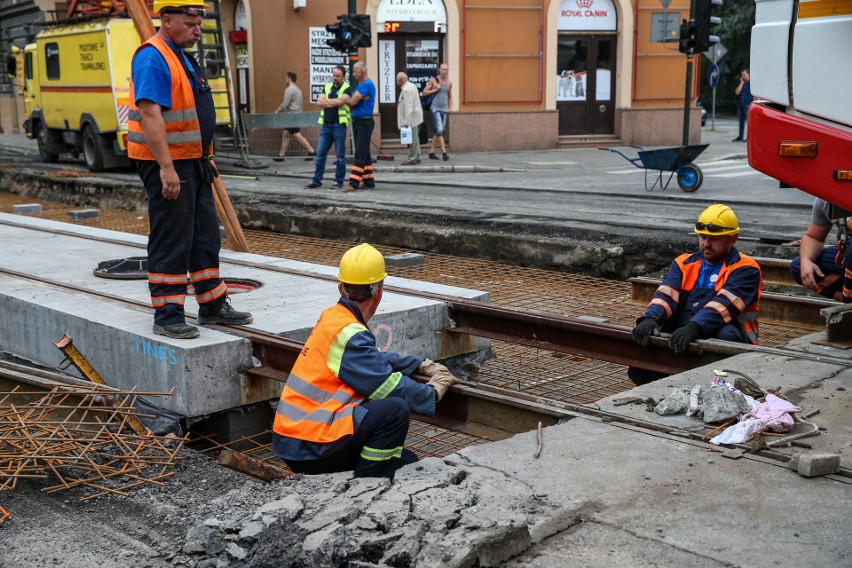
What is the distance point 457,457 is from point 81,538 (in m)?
1.65

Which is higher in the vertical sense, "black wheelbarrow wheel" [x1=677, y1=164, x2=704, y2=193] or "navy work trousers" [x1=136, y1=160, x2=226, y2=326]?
"navy work trousers" [x1=136, y1=160, x2=226, y2=326]

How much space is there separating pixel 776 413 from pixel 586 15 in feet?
77.2

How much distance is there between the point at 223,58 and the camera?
19453mm

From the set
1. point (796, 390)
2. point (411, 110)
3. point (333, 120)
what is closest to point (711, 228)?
point (796, 390)

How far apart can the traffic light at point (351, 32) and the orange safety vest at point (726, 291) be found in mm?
14327

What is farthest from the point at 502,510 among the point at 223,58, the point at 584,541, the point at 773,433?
the point at 223,58

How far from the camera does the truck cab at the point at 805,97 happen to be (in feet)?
14.7

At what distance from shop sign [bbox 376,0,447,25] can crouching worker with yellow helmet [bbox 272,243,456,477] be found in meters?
21.5

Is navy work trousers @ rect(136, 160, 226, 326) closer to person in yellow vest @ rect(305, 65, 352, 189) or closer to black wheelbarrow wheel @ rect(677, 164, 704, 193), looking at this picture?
person in yellow vest @ rect(305, 65, 352, 189)

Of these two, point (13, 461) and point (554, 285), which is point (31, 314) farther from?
Result: point (554, 285)

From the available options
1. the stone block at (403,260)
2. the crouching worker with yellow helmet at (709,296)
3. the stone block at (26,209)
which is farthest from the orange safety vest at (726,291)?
the stone block at (26,209)

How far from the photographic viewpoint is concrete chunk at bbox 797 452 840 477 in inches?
155

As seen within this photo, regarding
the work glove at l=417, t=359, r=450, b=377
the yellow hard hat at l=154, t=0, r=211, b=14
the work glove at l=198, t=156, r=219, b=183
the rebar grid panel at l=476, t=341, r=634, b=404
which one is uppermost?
the yellow hard hat at l=154, t=0, r=211, b=14

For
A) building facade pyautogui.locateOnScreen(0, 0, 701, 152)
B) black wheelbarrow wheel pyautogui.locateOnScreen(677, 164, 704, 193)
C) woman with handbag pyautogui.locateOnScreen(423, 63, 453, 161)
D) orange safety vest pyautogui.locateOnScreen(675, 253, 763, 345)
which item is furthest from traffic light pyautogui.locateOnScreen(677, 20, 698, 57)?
orange safety vest pyautogui.locateOnScreen(675, 253, 763, 345)
